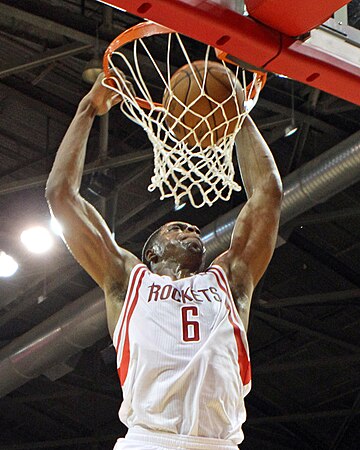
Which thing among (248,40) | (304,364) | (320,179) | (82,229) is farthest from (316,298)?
(248,40)

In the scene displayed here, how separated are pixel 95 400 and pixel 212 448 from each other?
1007 cm

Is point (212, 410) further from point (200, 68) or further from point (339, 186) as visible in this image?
point (339, 186)

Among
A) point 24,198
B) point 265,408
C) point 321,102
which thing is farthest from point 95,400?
point 321,102

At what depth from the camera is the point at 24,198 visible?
31.1 feet

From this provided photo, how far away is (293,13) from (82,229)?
1210 millimetres

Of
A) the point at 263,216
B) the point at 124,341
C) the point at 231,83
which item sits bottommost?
the point at 124,341

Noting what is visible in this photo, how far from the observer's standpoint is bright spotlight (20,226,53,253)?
892cm

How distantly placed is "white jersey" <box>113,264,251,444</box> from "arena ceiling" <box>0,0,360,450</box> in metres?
1.88

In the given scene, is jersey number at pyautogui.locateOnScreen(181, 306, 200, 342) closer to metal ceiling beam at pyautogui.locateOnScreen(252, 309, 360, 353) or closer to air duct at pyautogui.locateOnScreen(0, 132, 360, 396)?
air duct at pyautogui.locateOnScreen(0, 132, 360, 396)

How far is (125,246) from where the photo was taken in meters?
9.57

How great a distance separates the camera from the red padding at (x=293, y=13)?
3297 mm

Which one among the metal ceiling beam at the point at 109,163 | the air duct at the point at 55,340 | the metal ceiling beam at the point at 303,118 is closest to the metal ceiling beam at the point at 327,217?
the metal ceiling beam at the point at 303,118

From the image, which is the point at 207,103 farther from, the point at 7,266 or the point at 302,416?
the point at 302,416

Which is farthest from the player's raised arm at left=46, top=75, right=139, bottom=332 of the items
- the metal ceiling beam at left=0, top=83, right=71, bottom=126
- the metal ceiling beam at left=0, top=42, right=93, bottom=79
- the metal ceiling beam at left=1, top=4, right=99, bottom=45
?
the metal ceiling beam at left=0, top=83, right=71, bottom=126
